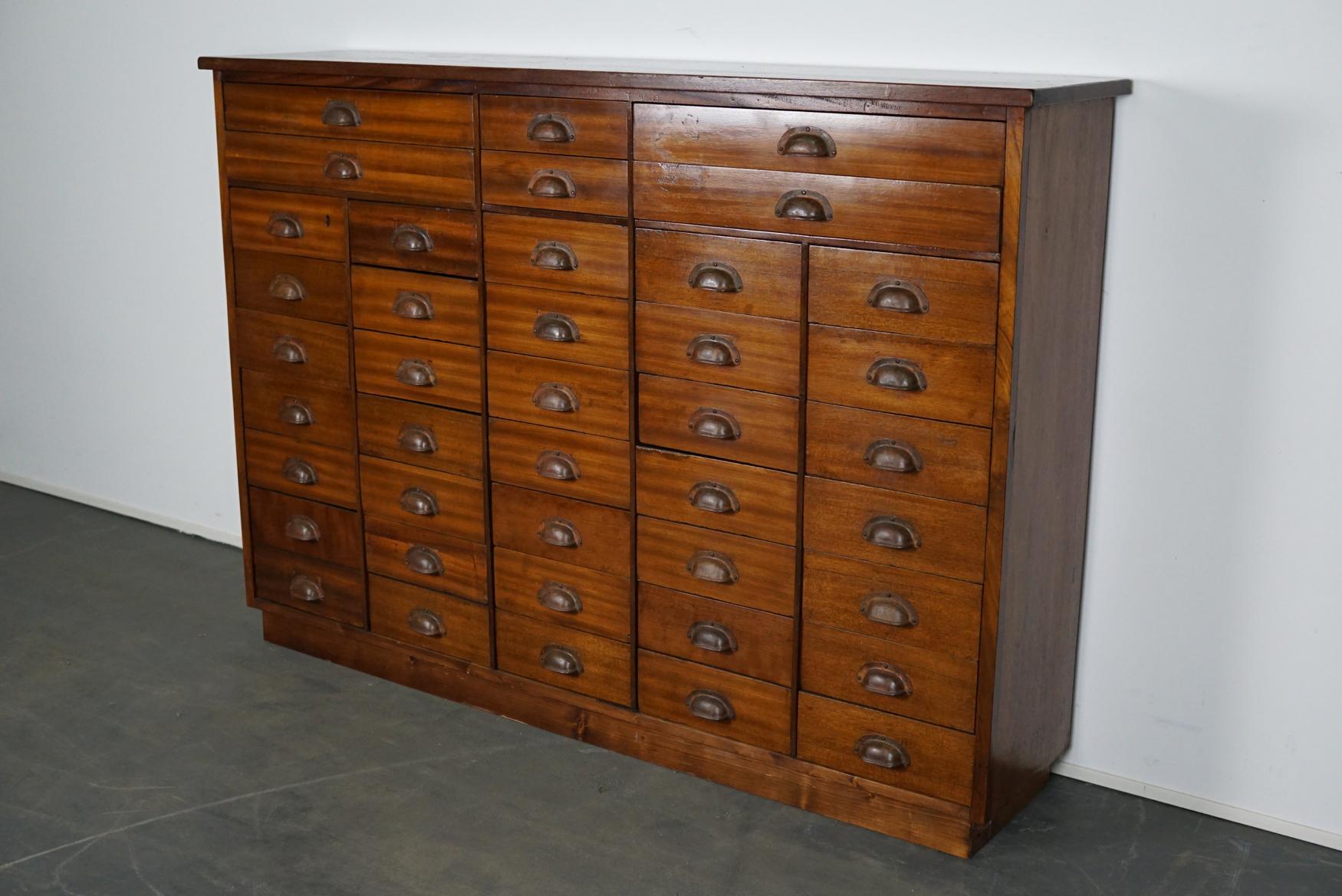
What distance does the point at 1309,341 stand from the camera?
2.53m

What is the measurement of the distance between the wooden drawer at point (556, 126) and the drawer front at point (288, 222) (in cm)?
48

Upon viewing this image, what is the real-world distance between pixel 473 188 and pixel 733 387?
2.32 ft

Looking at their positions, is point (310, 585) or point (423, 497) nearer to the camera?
point (423, 497)

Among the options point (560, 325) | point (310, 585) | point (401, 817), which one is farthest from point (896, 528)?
point (310, 585)

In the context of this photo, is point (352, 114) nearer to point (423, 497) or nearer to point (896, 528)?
point (423, 497)

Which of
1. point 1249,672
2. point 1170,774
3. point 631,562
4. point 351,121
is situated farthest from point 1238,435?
point 351,121

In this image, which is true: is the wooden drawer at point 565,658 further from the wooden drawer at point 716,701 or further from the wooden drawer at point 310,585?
the wooden drawer at point 310,585

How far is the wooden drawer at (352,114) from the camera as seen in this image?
2.89 meters

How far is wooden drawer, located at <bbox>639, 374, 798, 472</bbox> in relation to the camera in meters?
2.62

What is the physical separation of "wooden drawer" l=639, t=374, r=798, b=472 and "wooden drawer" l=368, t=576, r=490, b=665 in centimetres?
68

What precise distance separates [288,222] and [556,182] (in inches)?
30.2

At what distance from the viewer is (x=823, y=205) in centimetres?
247

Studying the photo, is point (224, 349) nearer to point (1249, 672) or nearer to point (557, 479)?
point (557, 479)

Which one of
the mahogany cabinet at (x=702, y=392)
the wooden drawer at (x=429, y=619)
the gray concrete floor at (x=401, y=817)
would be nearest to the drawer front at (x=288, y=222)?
the mahogany cabinet at (x=702, y=392)
